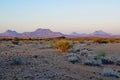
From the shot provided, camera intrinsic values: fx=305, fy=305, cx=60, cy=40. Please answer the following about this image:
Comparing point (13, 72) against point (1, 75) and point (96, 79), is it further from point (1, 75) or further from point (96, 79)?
point (96, 79)

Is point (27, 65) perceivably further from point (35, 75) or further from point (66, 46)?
point (66, 46)

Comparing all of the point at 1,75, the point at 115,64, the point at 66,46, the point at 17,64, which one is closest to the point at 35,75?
the point at 1,75

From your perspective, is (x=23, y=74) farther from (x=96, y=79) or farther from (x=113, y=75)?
(x=113, y=75)

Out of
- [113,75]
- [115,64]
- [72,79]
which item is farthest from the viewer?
[115,64]

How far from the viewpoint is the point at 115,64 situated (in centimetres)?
2500

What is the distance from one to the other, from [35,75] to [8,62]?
11.6 ft

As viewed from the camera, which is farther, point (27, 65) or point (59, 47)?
point (59, 47)

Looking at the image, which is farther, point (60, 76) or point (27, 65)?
point (27, 65)

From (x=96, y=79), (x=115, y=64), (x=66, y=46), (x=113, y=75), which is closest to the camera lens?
(x=96, y=79)

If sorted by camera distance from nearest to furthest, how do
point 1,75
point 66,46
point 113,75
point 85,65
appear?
point 1,75 < point 113,75 < point 85,65 < point 66,46

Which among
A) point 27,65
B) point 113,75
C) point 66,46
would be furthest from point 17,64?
point 66,46

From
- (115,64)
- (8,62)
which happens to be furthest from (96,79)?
(115,64)

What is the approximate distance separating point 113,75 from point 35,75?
5805mm

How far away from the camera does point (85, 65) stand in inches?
890
